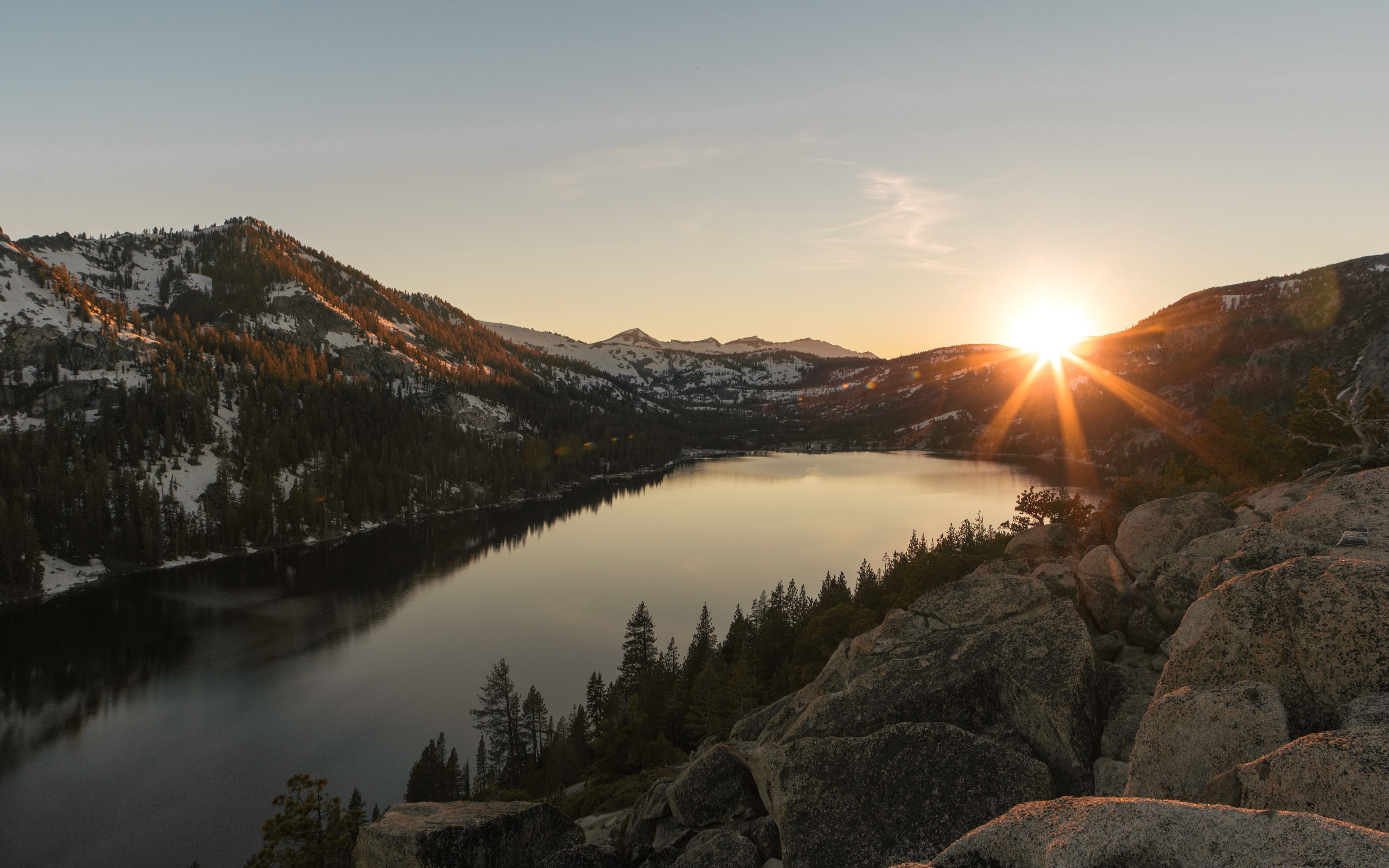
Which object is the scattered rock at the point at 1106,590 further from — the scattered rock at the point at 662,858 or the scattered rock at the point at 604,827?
the scattered rock at the point at 604,827

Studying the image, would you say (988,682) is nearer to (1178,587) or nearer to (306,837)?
(1178,587)

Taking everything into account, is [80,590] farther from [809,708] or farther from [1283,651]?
[1283,651]

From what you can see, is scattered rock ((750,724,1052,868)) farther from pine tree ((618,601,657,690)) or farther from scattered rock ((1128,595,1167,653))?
pine tree ((618,601,657,690))

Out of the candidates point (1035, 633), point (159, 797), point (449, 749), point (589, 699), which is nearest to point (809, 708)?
point (1035, 633)

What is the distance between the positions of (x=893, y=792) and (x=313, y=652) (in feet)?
257

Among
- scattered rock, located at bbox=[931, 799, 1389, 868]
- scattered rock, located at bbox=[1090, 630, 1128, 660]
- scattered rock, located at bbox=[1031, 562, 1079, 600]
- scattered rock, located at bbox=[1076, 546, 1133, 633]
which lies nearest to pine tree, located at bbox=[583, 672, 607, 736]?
scattered rock, located at bbox=[1031, 562, 1079, 600]

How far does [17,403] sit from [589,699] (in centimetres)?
17194

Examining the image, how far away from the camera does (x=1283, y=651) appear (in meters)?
10.3

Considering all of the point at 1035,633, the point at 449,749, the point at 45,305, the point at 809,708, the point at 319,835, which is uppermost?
the point at 45,305

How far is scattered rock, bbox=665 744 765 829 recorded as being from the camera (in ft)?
52.1

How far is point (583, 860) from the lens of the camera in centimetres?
1545

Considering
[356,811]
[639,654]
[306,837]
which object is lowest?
[639,654]

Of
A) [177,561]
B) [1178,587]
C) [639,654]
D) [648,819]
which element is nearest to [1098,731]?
[1178,587]

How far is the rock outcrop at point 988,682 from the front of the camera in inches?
552
